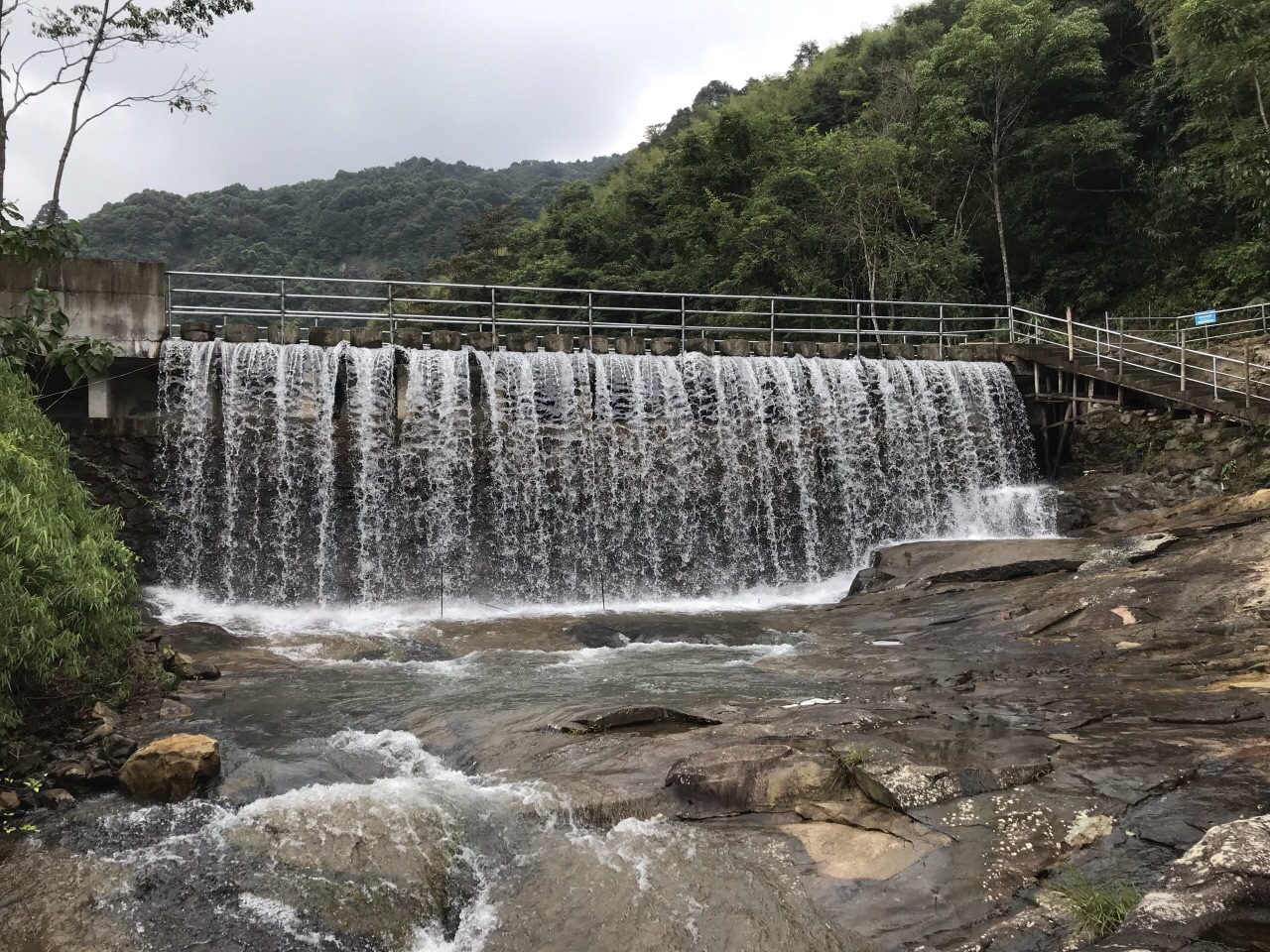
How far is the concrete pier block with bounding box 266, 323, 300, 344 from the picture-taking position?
41.7 ft

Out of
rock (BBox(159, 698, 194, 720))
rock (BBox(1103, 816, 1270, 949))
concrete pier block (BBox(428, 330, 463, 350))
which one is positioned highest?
concrete pier block (BBox(428, 330, 463, 350))

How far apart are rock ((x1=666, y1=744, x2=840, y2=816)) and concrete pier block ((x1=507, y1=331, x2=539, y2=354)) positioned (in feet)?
32.6

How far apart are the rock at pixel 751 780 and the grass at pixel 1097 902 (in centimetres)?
130

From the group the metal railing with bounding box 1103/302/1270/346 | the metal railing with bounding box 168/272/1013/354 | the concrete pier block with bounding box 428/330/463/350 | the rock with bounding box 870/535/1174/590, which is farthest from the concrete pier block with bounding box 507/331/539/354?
the metal railing with bounding box 1103/302/1270/346

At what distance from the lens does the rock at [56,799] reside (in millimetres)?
4844

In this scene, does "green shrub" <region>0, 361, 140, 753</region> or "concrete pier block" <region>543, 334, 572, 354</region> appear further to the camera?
"concrete pier block" <region>543, 334, 572, 354</region>

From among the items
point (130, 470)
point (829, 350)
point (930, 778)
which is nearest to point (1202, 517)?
point (829, 350)

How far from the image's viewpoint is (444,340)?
13453 mm

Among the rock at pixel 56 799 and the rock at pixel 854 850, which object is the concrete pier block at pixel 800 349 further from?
the rock at pixel 56 799

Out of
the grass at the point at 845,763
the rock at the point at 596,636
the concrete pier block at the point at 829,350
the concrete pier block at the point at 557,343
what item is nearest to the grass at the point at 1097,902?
the grass at the point at 845,763

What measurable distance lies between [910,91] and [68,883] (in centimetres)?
2620

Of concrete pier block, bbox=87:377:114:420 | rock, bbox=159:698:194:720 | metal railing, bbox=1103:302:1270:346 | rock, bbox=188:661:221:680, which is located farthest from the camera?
metal railing, bbox=1103:302:1270:346

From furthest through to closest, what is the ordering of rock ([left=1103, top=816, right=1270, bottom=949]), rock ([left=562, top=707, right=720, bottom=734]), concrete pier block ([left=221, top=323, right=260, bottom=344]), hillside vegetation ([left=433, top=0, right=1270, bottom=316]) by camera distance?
hillside vegetation ([left=433, top=0, right=1270, bottom=316]) → concrete pier block ([left=221, top=323, right=260, bottom=344]) → rock ([left=562, top=707, right=720, bottom=734]) → rock ([left=1103, top=816, right=1270, bottom=949])

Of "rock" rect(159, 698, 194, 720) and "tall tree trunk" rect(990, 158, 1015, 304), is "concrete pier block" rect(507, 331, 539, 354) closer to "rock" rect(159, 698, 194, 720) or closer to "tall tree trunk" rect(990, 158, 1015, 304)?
"rock" rect(159, 698, 194, 720)
